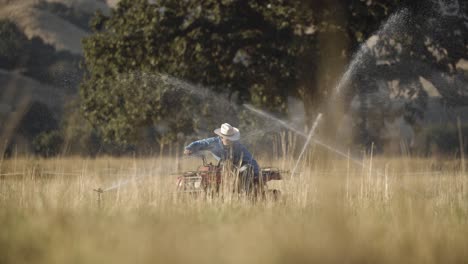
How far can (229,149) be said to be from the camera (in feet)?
36.8

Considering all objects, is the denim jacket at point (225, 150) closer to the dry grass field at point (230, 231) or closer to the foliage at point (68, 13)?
the dry grass field at point (230, 231)

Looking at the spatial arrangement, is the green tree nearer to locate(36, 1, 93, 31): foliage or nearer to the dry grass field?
the dry grass field

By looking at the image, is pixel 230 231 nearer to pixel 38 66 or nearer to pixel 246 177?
pixel 246 177

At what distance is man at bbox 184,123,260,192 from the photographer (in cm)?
1089

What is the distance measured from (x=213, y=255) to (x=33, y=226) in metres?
1.86

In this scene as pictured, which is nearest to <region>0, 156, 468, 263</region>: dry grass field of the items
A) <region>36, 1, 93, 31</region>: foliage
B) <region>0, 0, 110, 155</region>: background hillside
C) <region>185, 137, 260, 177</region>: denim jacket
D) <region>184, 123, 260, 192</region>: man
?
<region>184, 123, 260, 192</region>: man

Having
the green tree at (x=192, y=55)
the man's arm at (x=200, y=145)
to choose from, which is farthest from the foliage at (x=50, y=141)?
the man's arm at (x=200, y=145)

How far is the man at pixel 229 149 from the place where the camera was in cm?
1089

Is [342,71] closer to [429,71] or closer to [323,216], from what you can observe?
[429,71]

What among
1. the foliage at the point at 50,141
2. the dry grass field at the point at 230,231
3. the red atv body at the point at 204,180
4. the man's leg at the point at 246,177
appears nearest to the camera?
the dry grass field at the point at 230,231

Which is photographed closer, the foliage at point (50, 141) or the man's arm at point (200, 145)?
the man's arm at point (200, 145)

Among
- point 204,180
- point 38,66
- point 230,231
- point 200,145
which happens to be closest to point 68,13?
point 38,66

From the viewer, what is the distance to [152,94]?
2286 centimetres

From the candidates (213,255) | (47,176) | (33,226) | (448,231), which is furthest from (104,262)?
(47,176)
